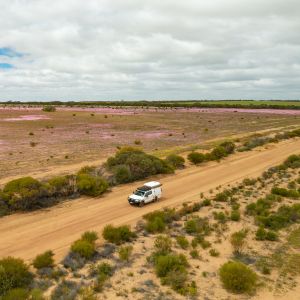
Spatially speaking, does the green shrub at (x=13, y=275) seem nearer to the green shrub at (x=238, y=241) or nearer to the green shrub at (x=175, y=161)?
the green shrub at (x=238, y=241)

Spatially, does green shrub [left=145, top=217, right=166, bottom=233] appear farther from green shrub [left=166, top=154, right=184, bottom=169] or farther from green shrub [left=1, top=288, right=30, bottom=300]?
green shrub [left=166, top=154, right=184, bottom=169]

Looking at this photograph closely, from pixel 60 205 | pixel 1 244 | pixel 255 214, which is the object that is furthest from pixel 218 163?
pixel 1 244

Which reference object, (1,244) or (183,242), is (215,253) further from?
(1,244)

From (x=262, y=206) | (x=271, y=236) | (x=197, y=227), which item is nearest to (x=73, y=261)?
(x=197, y=227)

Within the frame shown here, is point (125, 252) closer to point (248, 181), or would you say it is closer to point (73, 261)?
point (73, 261)

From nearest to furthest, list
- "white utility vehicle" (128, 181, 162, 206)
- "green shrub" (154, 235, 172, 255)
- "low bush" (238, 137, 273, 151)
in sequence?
1. "green shrub" (154, 235, 172, 255)
2. "white utility vehicle" (128, 181, 162, 206)
3. "low bush" (238, 137, 273, 151)

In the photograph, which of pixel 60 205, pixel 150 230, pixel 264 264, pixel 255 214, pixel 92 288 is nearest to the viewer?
pixel 92 288

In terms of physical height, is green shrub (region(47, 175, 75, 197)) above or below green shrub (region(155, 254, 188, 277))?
above

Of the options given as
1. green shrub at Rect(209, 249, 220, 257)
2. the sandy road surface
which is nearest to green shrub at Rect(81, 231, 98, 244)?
the sandy road surface
